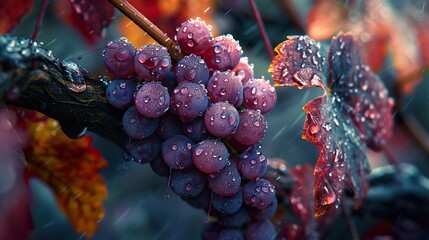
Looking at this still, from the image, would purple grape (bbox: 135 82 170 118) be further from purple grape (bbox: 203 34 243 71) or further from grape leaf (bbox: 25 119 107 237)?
grape leaf (bbox: 25 119 107 237)

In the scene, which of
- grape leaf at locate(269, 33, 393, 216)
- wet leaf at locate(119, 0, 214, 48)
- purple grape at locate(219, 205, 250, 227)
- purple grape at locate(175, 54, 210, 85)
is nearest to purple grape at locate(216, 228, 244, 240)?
purple grape at locate(219, 205, 250, 227)

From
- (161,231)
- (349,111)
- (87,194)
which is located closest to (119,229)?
(161,231)

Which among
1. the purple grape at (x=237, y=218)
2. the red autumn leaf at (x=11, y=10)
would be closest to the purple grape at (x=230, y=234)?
the purple grape at (x=237, y=218)

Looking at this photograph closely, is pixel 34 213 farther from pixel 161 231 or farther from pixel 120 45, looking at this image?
pixel 120 45

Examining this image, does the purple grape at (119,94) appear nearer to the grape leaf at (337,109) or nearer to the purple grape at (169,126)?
the purple grape at (169,126)

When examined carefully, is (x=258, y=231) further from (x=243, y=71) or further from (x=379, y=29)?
(x=379, y=29)

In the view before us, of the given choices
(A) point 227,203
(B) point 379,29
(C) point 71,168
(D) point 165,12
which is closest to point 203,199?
(A) point 227,203
